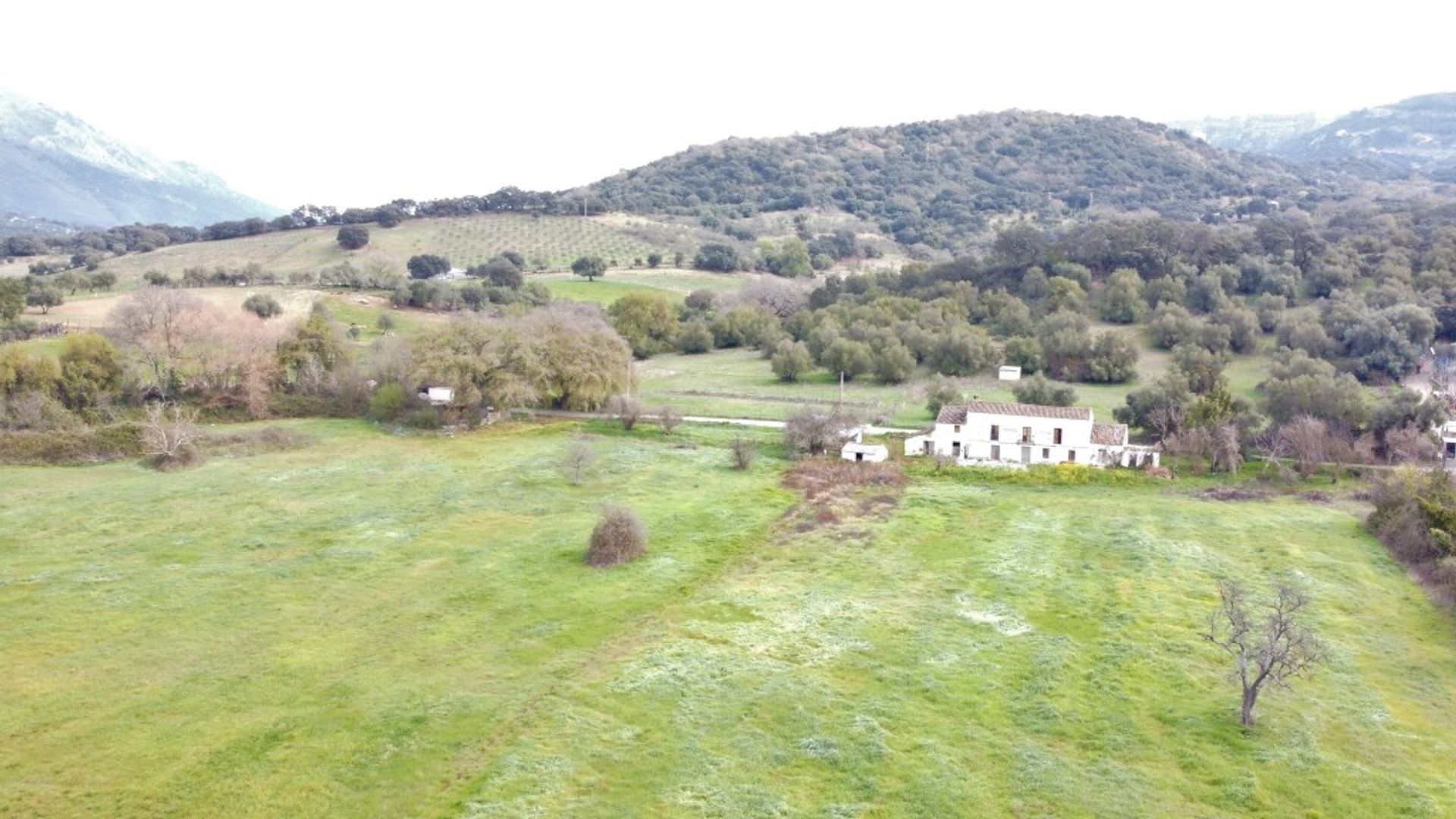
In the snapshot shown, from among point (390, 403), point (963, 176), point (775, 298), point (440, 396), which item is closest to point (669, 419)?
point (440, 396)

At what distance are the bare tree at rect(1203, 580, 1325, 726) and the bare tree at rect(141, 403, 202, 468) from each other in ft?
131

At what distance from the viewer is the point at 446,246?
111 metres

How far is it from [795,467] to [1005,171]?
5694 inches

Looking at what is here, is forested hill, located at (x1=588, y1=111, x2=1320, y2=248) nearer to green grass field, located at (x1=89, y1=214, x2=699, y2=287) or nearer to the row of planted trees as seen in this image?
green grass field, located at (x1=89, y1=214, x2=699, y2=287)

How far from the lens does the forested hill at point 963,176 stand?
154 meters

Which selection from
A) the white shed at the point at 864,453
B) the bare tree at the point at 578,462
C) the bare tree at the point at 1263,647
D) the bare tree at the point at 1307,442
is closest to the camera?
the bare tree at the point at 1263,647

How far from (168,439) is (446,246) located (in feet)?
231

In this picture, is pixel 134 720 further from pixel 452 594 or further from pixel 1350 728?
pixel 1350 728

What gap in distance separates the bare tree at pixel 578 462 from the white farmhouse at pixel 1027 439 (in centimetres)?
1442

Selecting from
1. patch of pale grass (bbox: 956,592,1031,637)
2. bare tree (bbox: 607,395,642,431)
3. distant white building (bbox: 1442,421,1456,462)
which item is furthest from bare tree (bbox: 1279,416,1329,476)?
bare tree (bbox: 607,395,642,431)

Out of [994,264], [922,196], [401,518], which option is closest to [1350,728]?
[401,518]

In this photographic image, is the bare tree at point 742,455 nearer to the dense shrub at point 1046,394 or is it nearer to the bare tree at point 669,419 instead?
the bare tree at point 669,419

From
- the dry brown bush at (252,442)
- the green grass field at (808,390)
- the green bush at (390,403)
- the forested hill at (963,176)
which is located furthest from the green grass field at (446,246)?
the dry brown bush at (252,442)

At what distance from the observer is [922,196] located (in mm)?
163875
